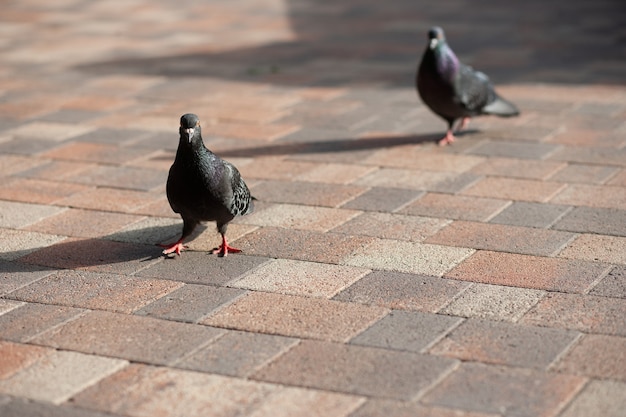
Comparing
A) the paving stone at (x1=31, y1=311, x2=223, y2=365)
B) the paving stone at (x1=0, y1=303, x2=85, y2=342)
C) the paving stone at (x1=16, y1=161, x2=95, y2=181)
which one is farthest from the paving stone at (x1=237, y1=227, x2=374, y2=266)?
the paving stone at (x1=16, y1=161, x2=95, y2=181)

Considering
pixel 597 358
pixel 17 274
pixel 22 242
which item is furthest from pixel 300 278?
pixel 22 242

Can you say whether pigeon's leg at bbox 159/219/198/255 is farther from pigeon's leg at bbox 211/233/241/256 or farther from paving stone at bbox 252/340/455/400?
paving stone at bbox 252/340/455/400

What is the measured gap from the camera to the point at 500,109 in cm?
717

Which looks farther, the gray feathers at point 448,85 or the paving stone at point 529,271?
the gray feathers at point 448,85

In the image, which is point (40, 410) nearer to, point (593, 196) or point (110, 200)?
point (110, 200)

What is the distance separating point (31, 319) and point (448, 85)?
354cm

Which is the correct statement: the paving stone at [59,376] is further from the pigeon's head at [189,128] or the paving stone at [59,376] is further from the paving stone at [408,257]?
the paving stone at [408,257]

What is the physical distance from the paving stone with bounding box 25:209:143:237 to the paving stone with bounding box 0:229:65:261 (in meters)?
0.07

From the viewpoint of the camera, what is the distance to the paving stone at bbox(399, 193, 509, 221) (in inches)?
219

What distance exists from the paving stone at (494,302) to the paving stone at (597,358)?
0.35m

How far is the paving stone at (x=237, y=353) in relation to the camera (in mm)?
3803

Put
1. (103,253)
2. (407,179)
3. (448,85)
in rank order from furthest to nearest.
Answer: (448,85), (407,179), (103,253)

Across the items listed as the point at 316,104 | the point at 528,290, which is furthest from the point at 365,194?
the point at 316,104

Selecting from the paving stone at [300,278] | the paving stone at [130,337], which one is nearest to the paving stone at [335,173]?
the paving stone at [300,278]
